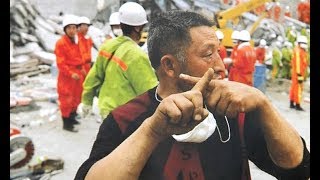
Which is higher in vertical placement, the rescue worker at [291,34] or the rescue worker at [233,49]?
the rescue worker at [291,34]

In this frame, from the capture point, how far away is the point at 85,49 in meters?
5.42

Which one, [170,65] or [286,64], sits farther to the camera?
[286,64]

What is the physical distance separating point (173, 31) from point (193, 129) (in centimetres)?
30

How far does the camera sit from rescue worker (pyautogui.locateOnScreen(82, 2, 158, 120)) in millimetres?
2604

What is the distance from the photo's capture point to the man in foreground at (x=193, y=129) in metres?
1.02

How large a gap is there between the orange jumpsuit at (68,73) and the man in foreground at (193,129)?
12.7 feet

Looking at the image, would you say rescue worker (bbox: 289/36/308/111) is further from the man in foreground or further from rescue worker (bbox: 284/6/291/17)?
the man in foreground

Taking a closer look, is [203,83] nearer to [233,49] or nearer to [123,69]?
[123,69]

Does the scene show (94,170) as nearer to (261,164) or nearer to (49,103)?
(261,164)

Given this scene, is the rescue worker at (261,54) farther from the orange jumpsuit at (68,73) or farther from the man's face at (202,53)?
the man's face at (202,53)

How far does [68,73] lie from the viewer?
5004 mm

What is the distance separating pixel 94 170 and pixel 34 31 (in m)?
8.06

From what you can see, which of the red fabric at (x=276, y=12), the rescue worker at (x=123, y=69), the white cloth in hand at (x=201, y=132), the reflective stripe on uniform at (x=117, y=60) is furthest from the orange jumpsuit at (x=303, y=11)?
the white cloth in hand at (x=201, y=132)

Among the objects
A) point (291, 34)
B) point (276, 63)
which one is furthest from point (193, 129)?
point (291, 34)
